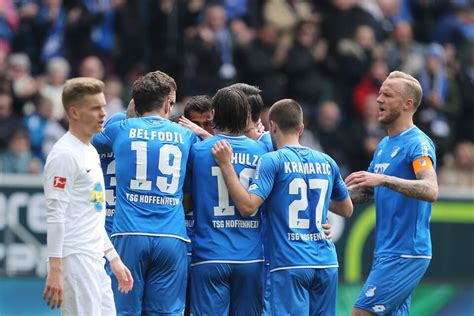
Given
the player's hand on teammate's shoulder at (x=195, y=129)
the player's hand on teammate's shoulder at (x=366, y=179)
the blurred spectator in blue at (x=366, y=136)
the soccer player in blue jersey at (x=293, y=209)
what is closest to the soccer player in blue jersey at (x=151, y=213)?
the player's hand on teammate's shoulder at (x=195, y=129)

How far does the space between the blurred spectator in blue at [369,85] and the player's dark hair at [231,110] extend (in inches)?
388

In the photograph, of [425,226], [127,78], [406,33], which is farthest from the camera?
[406,33]

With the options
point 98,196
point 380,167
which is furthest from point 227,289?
point 380,167

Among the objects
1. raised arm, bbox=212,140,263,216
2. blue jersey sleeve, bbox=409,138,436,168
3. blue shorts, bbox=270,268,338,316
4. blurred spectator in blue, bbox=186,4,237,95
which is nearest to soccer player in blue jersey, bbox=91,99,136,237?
raised arm, bbox=212,140,263,216

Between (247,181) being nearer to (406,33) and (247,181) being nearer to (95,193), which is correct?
(95,193)

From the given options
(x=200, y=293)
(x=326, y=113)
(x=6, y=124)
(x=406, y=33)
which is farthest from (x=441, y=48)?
(x=200, y=293)

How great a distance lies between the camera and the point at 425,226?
9.93 meters

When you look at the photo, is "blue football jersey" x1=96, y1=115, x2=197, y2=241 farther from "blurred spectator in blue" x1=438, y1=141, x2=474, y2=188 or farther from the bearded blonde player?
"blurred spectator in blue" x1=438, y1=141, x2=474, y2=188

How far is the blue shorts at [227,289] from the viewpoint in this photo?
9.16 meters

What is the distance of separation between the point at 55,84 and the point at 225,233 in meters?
8.32

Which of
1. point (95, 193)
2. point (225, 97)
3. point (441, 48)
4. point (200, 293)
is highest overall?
point (441, 48)

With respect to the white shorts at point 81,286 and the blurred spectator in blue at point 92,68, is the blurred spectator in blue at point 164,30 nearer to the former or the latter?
the blurred spectator in blue at point 92,68

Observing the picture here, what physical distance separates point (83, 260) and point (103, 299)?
377 millimetres

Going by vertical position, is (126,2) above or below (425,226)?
above
